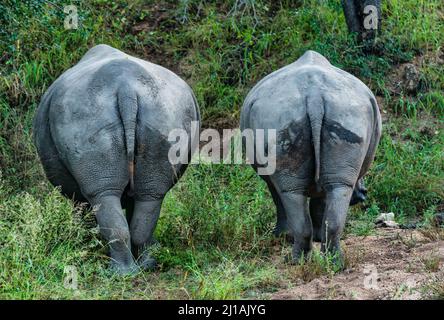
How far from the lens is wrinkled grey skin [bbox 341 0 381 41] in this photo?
1177 centimetres

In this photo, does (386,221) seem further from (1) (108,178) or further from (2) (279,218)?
(1) (108,178)

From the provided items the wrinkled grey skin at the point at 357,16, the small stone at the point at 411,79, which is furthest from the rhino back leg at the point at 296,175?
the wrinkled grey skin at the point at 357,16

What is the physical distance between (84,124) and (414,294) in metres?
2.71

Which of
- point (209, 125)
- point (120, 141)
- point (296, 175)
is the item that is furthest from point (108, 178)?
point (209, 125)

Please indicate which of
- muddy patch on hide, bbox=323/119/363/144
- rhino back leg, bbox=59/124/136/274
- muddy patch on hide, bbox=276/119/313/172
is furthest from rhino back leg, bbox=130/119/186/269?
muddy patch on hide, bbox=323/119/363/144

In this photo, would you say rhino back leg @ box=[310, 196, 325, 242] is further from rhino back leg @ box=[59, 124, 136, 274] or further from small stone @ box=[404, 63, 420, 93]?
small stone @ box=[404, 63, 420, 93]

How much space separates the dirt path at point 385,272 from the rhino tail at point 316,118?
2.85ft

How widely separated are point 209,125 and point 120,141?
16.0 feet

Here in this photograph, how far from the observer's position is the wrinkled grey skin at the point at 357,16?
11.8 metres

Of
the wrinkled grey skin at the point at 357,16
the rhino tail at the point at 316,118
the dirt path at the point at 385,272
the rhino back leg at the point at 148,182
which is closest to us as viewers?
the dirt path at the point at 385,272

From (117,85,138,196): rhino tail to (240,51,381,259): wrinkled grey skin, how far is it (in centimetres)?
98

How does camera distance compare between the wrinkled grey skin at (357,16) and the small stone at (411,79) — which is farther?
the wrinkled grey skin at (357,16)

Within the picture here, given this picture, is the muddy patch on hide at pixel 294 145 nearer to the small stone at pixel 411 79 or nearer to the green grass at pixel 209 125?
the green grass at pixel 209 125
